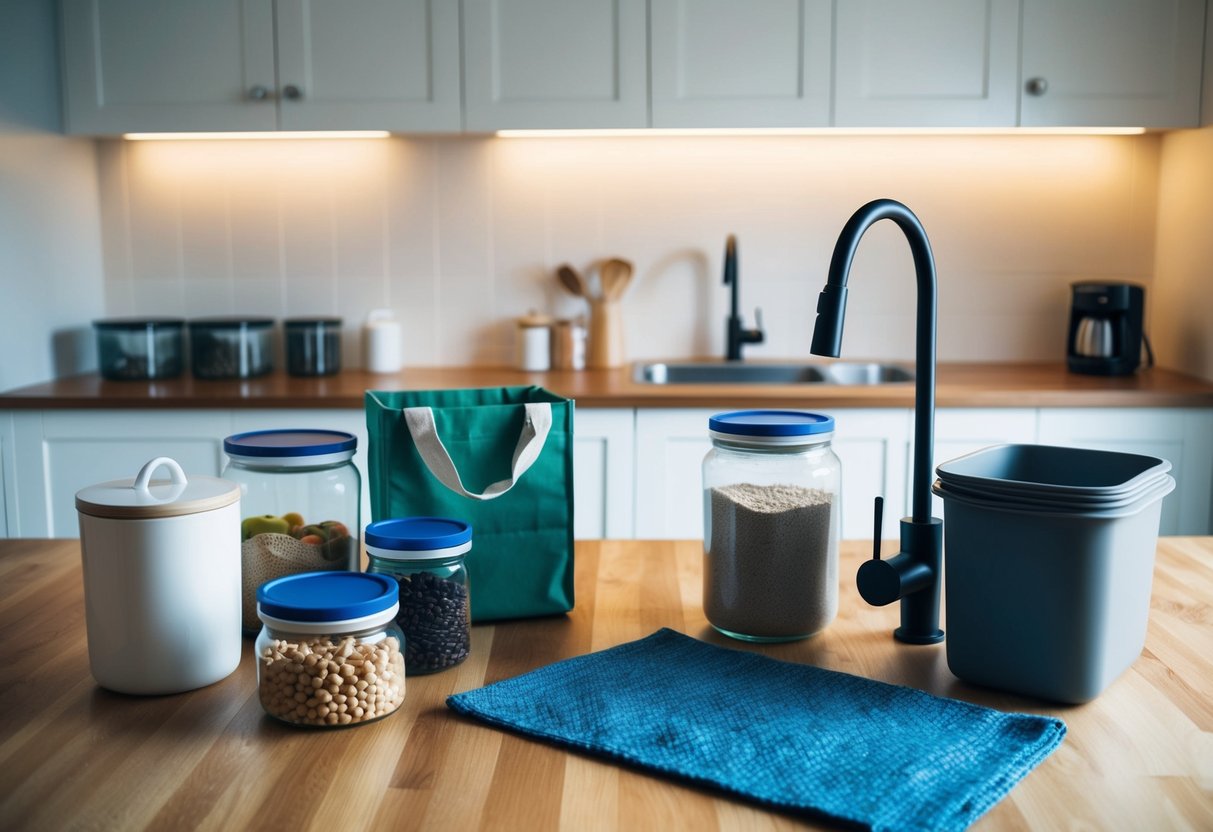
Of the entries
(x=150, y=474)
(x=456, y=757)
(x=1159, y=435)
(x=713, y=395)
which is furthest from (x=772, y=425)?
(x=1159, y=435)

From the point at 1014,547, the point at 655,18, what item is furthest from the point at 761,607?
the point at 655,18

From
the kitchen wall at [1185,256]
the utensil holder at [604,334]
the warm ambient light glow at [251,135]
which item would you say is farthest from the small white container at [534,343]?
the kitchen wall at [1185,256]

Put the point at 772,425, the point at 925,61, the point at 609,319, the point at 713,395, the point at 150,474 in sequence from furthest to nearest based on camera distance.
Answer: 1. the point at 609,319
2. the point at 925,61
3. the point at 713,395
4. the point at 772,425
5. the point at 150,474

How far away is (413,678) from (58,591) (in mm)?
539

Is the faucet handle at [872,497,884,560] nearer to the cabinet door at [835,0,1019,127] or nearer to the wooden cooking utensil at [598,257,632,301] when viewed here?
the cabinet door at [835,0,1019,127]

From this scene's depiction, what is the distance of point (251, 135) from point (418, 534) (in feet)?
7.53

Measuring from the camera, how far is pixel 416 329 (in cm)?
322

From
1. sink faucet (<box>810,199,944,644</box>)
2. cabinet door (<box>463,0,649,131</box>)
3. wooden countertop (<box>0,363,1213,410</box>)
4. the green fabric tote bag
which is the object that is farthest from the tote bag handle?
cabinet door (<box>463,0,649,131</box>)

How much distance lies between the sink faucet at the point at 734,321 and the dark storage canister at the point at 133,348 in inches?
59.1

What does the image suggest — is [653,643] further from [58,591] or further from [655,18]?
[655,18]

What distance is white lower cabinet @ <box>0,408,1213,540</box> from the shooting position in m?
2.61

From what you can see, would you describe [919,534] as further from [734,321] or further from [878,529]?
[734,321]

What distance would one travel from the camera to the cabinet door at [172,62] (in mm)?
2830

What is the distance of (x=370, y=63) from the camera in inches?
111
